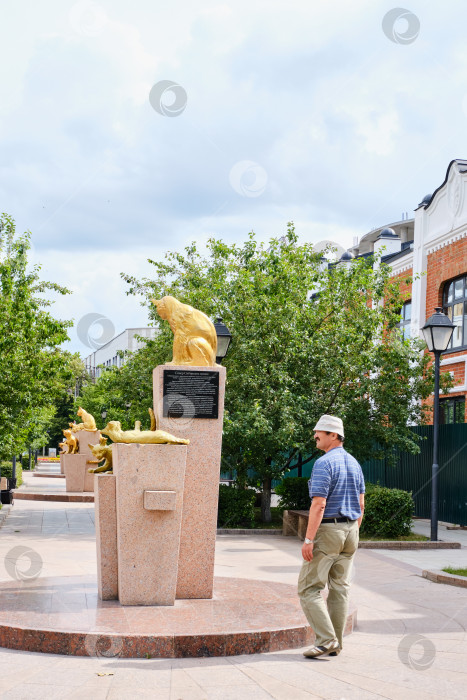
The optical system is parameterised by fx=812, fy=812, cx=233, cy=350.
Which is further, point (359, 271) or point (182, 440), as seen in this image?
point (359, 271)

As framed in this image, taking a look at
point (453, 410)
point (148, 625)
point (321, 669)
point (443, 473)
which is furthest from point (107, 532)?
point (453, 410)

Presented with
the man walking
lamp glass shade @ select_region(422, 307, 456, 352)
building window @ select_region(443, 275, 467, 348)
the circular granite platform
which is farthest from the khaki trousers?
building window @ select_region(443, 275, 467, 348)

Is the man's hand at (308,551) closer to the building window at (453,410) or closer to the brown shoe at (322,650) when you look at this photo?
the brown shoe at (322,650)

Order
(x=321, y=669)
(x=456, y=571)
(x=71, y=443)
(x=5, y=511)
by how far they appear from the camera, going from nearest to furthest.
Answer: (x=321, y=669) → (x=456, y=571) → (x=5, y=511) → (x=71, y=443)

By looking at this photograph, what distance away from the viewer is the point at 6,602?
297 inches

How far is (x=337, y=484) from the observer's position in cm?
650

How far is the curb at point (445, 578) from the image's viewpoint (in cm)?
1043

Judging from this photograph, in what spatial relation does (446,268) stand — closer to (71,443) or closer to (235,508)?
(235,508)

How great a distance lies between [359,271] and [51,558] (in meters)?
9.54

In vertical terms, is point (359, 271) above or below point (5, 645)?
above

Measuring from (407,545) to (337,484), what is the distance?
8517 mm

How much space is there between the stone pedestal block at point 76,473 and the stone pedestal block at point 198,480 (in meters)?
18.1

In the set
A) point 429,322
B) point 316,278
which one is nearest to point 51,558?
point 429,322

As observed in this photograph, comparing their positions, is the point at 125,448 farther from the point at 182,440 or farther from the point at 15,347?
the point at 15,347
